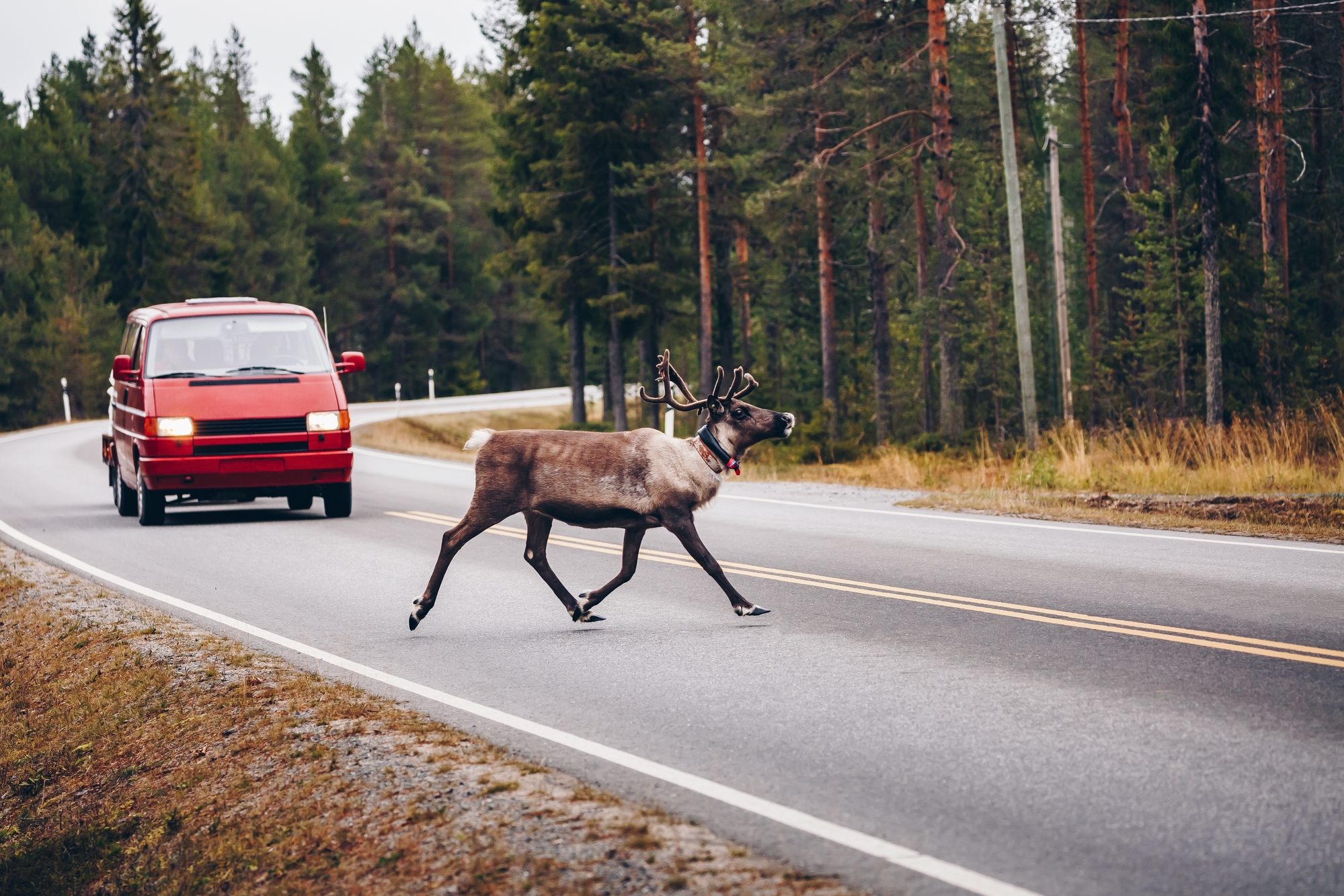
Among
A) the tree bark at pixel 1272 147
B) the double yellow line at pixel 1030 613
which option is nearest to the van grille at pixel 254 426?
the double yellow line at pixel 1030 613

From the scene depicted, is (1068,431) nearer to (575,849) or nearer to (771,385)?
(575,849)

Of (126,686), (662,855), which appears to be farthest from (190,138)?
(662,855)

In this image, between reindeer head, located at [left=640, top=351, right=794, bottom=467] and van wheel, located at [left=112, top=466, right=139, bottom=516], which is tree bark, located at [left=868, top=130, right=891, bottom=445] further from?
reindeer head, located at [left=640, top=351, right=794, bottom=467]

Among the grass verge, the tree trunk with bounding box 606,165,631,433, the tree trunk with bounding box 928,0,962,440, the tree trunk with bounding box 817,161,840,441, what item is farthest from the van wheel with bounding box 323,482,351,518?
the tree trunk with bounding box 606,165,631,433

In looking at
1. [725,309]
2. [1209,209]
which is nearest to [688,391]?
[1209,209]

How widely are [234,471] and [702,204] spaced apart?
92.5ft

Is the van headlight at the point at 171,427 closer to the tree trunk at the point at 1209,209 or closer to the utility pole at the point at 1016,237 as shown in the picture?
the utility pole at the point at 1016,237

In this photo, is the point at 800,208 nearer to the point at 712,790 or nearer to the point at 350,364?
the point at 350,364

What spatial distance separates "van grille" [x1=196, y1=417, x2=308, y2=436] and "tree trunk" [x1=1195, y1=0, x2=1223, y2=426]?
1706 cm

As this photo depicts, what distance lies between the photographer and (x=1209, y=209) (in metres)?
24.4

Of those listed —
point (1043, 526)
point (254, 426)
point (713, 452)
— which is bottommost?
point (1043, 526)

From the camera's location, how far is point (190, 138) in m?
65.1

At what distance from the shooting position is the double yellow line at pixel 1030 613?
7.10 m

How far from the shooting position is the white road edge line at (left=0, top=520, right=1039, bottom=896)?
410cm
